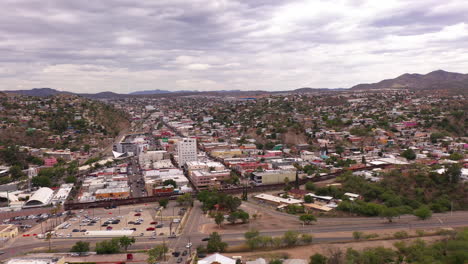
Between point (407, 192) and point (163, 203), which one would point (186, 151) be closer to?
point (163, 203)

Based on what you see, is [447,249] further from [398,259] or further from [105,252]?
[105,252]

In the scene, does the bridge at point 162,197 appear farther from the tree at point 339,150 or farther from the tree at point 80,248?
the tree at point 339,150

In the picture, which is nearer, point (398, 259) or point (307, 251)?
point (398, 259)

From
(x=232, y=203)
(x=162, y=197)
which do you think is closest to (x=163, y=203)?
(x=162, y=197)

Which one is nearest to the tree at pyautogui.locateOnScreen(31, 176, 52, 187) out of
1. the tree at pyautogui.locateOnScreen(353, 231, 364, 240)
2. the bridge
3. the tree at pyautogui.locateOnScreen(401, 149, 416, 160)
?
the bridge

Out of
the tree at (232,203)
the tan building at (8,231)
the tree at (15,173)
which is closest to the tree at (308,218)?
the tree at (232,203)

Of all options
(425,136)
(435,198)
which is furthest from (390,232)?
(425,136)
